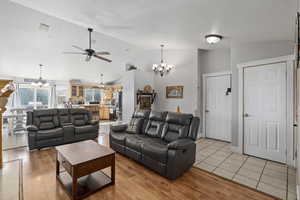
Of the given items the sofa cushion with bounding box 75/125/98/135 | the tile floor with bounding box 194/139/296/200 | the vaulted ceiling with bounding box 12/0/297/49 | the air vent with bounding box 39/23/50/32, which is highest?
the air vent with bounding box 39/23/50/32

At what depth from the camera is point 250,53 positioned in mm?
3410

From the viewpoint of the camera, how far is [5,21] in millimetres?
3518

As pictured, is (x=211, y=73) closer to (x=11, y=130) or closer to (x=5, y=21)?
(x=5, y=21)

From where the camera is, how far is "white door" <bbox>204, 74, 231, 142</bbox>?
4.41 m

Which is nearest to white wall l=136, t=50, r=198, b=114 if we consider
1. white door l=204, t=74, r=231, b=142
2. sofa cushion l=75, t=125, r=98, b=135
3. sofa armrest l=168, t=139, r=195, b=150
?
white door l=204, t=74, r=231, b=142

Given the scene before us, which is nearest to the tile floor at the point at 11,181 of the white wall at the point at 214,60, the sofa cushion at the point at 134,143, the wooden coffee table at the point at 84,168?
the wooden coffee table at the point at 84,168

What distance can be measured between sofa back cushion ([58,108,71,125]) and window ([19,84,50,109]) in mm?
4257

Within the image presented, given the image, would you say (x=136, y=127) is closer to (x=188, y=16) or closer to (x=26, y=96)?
(x=188, y=16)

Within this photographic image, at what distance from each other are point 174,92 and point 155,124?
7.33 feet

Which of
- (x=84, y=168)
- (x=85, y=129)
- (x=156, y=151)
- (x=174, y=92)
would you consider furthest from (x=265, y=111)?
(x=85, y=129)

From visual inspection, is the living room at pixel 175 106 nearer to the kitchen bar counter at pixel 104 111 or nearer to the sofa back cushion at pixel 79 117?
the sofa back cushion at pixel 79 117

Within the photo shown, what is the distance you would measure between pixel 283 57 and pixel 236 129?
185 cm

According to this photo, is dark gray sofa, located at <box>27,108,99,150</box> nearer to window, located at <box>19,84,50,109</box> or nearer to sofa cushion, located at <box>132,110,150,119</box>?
sofa cushion, located at <box>132,110,150,119</box>

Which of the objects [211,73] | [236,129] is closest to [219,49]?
[211,73]
